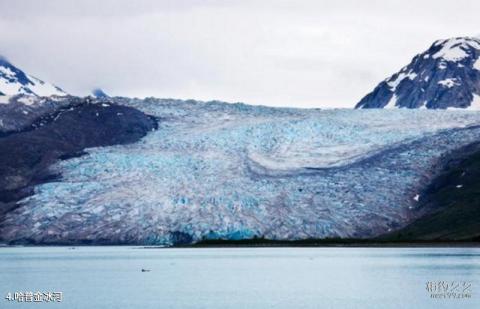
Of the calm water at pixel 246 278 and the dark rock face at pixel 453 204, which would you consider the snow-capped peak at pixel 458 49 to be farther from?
the calm water at pixel 246 278

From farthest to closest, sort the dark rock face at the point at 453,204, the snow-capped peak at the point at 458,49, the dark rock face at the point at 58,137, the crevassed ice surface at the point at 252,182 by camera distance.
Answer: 1. the snow-capped peak at the point at 458,49
2. the dark rock face at the point at 58,137
3. the crevassed ice surface at the point at 252,182
4. the dark rock face at the point at 453,204

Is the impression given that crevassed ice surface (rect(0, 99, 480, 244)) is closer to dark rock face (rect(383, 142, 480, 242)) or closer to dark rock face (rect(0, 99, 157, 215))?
dark rock face (rect(383, 142, 480, 242))

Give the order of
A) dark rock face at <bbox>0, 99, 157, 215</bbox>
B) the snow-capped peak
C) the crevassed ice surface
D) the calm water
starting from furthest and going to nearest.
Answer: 1. the snow-capped peak
2. dark rock face at <bbox>0, 99, 157, 215</bbox>
3. the crevassed ice surface
4. the calm water

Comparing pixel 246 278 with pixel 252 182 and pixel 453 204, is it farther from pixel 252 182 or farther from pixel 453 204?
pixel 453 204

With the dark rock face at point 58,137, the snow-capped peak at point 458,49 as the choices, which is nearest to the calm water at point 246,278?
the dark rock face at point 58,137

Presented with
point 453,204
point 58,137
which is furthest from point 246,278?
Result: point 58,137

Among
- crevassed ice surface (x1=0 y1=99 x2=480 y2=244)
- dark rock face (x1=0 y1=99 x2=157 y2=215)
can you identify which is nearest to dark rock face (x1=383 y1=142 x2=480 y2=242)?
crevassed ice surface (x1=0 y1=99 x2=480 y2=244)

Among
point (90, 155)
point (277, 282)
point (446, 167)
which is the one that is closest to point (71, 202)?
point (90, 155)
